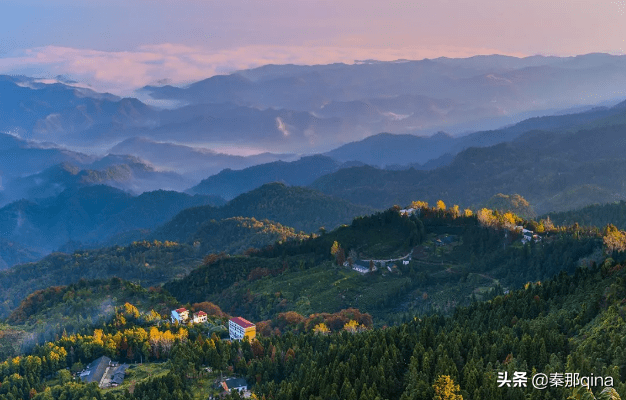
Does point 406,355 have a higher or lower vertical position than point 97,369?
higher

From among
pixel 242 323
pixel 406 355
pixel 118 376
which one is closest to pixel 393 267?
pixel 242 323

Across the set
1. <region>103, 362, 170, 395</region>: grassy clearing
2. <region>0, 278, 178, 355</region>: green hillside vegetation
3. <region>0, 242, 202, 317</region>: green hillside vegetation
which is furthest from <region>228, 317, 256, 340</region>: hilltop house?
<region>0, 242, 202, 317</region>: green hillside vegetation

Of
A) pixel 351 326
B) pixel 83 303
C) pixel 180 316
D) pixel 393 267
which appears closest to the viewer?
pixel 351 326

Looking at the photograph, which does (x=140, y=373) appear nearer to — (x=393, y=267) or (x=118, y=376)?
(x=118, y=376)

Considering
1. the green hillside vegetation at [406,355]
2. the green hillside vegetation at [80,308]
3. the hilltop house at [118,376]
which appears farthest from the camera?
the green hillside vegetation at [80,308]

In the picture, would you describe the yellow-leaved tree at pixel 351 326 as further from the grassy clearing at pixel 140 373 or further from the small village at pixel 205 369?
the grassy clearing at pixel 140 373

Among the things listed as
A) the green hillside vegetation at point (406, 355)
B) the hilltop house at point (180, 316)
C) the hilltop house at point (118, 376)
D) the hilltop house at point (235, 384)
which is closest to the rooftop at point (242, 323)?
the green hillside vegetation at point (406, 355)

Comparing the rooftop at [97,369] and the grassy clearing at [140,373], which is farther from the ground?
the grassy clearing at [140,373]
